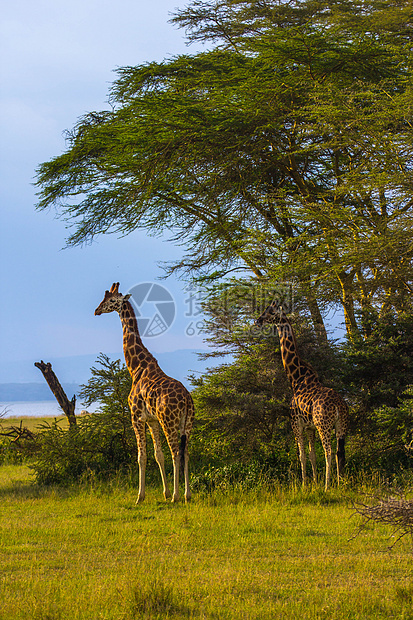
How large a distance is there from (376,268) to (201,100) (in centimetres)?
592

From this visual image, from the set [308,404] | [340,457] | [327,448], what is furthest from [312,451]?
[308,404]

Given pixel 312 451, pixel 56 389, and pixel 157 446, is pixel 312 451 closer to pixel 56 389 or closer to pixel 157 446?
pixel 157 446

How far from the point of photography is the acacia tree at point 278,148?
13156mm

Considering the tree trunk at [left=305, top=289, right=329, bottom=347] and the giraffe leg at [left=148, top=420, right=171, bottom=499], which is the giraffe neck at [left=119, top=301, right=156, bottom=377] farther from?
the tree trunk at [left=305, top=289, right=329, bottom=347]

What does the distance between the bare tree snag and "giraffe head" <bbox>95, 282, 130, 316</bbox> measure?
5.25 meters

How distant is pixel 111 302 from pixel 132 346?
2.78ft

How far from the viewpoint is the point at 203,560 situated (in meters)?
6.43

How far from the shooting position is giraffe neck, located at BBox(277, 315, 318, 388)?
10.7 metres

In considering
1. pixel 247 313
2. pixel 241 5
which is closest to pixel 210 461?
pixel 247 313

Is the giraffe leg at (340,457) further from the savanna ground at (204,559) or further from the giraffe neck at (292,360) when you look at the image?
the giraffe neck at (292,360)

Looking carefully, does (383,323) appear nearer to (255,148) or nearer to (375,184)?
(375,184)

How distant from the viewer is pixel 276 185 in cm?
1920

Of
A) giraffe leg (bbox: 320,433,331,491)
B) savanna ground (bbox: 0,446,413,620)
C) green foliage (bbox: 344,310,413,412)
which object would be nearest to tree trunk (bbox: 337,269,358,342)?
green foliage (bbox: 344,310,413,412)

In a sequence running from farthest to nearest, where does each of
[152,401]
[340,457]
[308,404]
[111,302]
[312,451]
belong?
[111,302] < [312,451] < [340,457] < [308,404] < [152,401]
